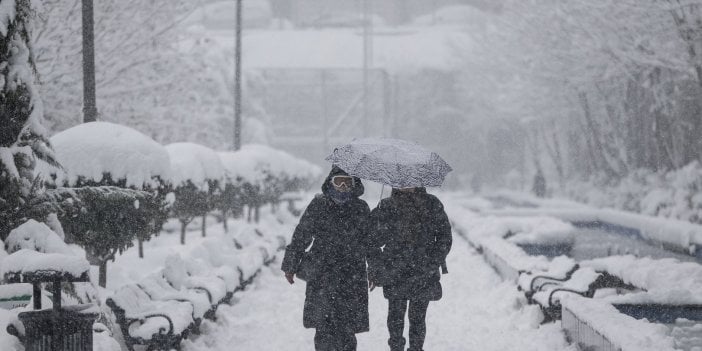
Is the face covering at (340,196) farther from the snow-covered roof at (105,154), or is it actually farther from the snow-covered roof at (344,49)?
the snow-covered roof at (344,49)

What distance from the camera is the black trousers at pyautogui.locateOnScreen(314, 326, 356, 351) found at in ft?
20.9

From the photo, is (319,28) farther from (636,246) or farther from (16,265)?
(16,265)

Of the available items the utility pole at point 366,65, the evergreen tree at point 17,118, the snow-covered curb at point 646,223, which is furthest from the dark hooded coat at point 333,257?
the utility pole at point 366,65

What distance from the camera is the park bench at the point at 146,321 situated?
692 centimetres

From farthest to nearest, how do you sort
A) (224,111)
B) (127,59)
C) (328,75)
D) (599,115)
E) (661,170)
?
(328,75) < (224,111) < (599,115) < (661,170) < (127,59)

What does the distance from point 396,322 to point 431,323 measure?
8.76ft

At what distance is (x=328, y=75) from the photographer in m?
64.2

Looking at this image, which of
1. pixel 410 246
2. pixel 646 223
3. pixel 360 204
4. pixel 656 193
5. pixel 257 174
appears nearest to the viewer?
pixel 360 204

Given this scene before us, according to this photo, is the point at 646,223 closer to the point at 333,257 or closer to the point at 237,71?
the point at 237,71

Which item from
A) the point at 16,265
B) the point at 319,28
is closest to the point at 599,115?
the point at 16,265

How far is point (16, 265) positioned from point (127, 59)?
51.9 feet

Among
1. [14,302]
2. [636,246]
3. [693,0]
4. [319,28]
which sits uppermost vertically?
[319,28]

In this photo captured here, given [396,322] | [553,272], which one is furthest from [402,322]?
[553,272]

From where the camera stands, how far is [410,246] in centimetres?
684
